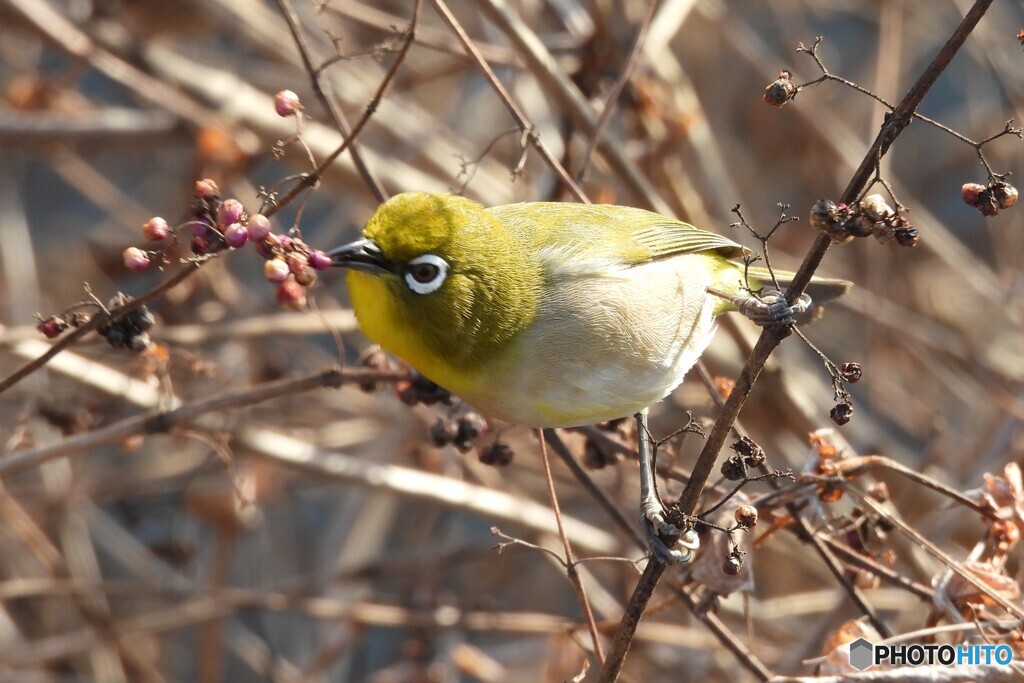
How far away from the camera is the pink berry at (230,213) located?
84.5 inches

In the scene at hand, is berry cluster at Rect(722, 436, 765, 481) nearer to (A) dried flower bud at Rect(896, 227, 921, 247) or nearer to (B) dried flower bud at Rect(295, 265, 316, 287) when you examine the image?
(A) dried flower bud at Rect(896, 227, 921, 247)

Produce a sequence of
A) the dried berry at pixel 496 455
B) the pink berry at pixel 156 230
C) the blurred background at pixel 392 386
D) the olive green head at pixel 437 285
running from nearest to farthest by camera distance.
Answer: the pink berry at pixel 156 230 < the olive green head at pixel 437 285 < the dried berry at pixel 496 455 < the blurred background at pixel 392 386

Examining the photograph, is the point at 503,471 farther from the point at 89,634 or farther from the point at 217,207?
the point at 217,207

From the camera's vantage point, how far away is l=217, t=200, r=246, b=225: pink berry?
2146 millimetres

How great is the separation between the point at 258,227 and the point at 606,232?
4.42 ft

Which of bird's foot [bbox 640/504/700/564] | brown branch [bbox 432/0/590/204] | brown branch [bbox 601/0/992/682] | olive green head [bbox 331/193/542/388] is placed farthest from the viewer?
olive green head [bbox 331/193/542/388]

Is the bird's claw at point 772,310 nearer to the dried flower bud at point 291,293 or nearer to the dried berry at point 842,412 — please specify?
the dried berry at point 842,412

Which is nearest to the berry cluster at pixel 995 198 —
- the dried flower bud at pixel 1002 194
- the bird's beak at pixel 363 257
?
the dried flower bud at pixel 1002 194

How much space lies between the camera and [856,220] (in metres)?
1.98

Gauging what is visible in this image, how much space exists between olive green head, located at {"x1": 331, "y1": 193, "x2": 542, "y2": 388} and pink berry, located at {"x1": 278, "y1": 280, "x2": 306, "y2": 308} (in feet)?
0.55

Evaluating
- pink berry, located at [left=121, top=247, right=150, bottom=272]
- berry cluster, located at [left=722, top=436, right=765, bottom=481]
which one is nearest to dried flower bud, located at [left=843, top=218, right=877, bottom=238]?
berry cluster, located at [left=722, top=436, right=765, bottom=481]

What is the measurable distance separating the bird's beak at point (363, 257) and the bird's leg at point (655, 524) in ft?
2.69

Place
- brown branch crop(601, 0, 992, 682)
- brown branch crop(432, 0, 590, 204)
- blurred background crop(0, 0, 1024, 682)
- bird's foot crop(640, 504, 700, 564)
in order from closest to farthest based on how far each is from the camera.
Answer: brown branch crop(601, 0, 992, 682)
bird's foot crop(640, 504, 700, 564)
brown branch crop(432, 0, 590, 204)
blurred background crop(0, 0, 1024, 682)

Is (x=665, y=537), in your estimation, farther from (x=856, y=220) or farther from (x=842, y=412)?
(x=856, y=220)
